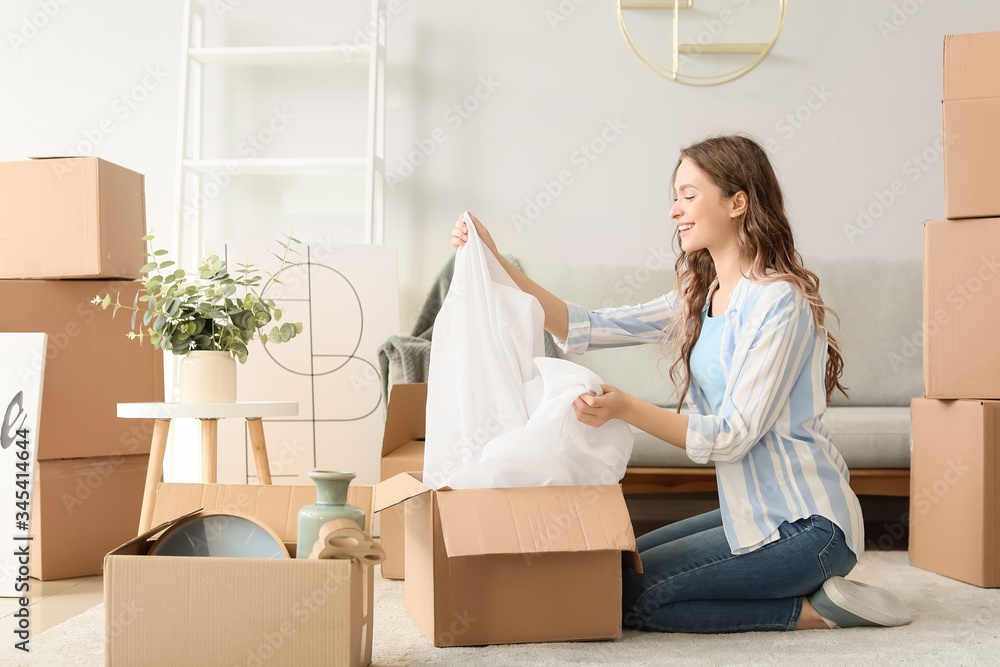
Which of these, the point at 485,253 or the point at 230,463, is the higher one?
the point at 485,253

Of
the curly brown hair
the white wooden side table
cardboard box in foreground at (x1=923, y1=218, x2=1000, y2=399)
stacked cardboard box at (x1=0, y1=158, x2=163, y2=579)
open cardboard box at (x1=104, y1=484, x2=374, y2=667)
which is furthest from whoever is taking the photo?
stacked cardboard box at (x1=0, y1=158, x2=163, y2=579)

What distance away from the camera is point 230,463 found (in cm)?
236

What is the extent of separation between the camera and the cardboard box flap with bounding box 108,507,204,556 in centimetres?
109

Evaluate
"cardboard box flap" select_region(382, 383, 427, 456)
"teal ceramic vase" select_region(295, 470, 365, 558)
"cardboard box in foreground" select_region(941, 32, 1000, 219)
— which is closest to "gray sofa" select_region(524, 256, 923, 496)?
"cardboard box flap" select_region(382, 383, 427, 456)

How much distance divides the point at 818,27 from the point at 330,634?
8.26 feet

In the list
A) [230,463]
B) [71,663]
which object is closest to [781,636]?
[71,663]

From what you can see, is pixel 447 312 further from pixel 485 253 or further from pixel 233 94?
pixel 233 94

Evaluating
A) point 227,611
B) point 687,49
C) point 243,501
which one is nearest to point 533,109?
point 687,49

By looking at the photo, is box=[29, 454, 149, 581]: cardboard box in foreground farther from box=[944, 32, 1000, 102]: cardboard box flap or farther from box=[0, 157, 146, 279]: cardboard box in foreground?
box=[944, 32, 1000, 102]: cardboard box flap

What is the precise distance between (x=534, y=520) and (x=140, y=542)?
0.57 metres

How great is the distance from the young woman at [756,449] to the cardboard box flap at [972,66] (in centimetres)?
59

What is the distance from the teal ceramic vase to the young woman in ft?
1.23

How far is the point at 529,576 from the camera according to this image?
124 cm

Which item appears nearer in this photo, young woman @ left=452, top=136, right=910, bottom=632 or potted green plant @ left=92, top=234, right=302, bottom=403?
young woman @ left=452, top=136, right=910, bottom=632
